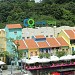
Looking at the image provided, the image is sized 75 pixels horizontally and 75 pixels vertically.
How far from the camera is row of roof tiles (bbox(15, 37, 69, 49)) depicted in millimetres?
40062

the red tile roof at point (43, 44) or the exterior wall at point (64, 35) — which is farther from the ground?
the exterior wall at point (64, 35)

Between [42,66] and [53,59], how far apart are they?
167cm

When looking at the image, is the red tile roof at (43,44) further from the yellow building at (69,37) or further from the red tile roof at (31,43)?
the yellow building at (69,37)

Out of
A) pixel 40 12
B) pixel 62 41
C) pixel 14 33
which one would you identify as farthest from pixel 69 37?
pixel 40 12

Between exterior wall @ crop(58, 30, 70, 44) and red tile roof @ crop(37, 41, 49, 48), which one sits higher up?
exterior wall @ crop(58, 30, 70, 44)

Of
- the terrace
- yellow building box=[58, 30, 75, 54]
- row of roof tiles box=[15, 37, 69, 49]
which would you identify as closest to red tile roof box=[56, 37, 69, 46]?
row of roof tiles box=[15, 37, 69, 49]

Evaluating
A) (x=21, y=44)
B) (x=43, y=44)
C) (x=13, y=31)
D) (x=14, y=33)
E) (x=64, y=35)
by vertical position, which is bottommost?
(x=43, y=44)

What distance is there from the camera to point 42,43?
4094 centimetres

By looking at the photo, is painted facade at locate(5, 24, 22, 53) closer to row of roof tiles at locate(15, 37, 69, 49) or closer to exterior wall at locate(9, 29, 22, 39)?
exterior wall at locate(9, 29, 22, 39)

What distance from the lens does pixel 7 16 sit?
232ft

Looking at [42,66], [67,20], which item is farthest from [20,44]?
[67,20]

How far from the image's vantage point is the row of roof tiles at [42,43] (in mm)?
40062

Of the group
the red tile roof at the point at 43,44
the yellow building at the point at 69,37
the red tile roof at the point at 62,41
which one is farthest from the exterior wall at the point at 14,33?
the yellow building at the point at 69,37

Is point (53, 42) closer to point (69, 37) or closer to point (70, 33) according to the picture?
point (69, 37)
